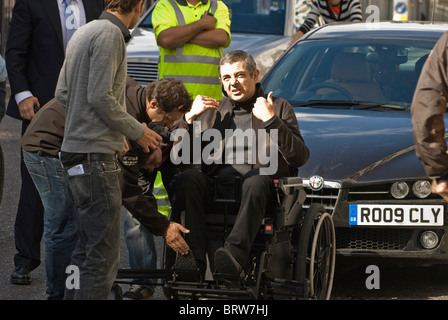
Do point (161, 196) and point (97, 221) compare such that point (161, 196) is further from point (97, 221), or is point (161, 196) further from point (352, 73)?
point (97, 221)

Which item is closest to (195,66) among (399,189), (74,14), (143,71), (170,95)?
(74,14)

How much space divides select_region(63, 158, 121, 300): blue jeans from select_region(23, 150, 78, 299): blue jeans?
792 millimetres

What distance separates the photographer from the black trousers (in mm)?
5586

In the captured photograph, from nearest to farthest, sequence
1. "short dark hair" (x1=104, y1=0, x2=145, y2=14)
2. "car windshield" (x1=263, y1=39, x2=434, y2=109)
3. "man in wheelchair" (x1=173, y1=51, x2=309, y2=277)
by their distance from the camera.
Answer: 1. "short dark hair" (x1=104, y1=0, x2=145, y2=14)
2. "man in wheelchair" (x1=173, y1=51, x2=309, y2=277)
3. "car windshield" (x1=263, y1=39, x2=434, y2=109)

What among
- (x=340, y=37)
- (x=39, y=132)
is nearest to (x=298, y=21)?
(x=340, y=37)

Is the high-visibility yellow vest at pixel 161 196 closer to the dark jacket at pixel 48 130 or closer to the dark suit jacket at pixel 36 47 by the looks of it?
the dark suit jacket at pixel 36 47

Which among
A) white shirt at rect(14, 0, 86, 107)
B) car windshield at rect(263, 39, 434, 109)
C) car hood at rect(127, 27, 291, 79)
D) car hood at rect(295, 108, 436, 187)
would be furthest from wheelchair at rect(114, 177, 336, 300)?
car hood at rect(127, 27, 291, 79)

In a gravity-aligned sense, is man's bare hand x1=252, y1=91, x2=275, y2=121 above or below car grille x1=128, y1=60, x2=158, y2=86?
above

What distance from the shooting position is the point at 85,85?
16.5ft

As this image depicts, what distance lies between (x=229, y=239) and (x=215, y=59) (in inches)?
112

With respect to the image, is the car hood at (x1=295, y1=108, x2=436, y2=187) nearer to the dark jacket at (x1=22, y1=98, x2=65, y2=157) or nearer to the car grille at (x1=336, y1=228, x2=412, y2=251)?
the car grille at (x1=336, y1=228, x2=412, y2=251)

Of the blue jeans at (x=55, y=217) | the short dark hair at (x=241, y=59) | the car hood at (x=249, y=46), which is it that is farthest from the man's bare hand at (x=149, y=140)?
the car hood at (x=249, y=46)

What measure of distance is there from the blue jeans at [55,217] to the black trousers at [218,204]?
0.64m

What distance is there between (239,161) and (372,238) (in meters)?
1.12
